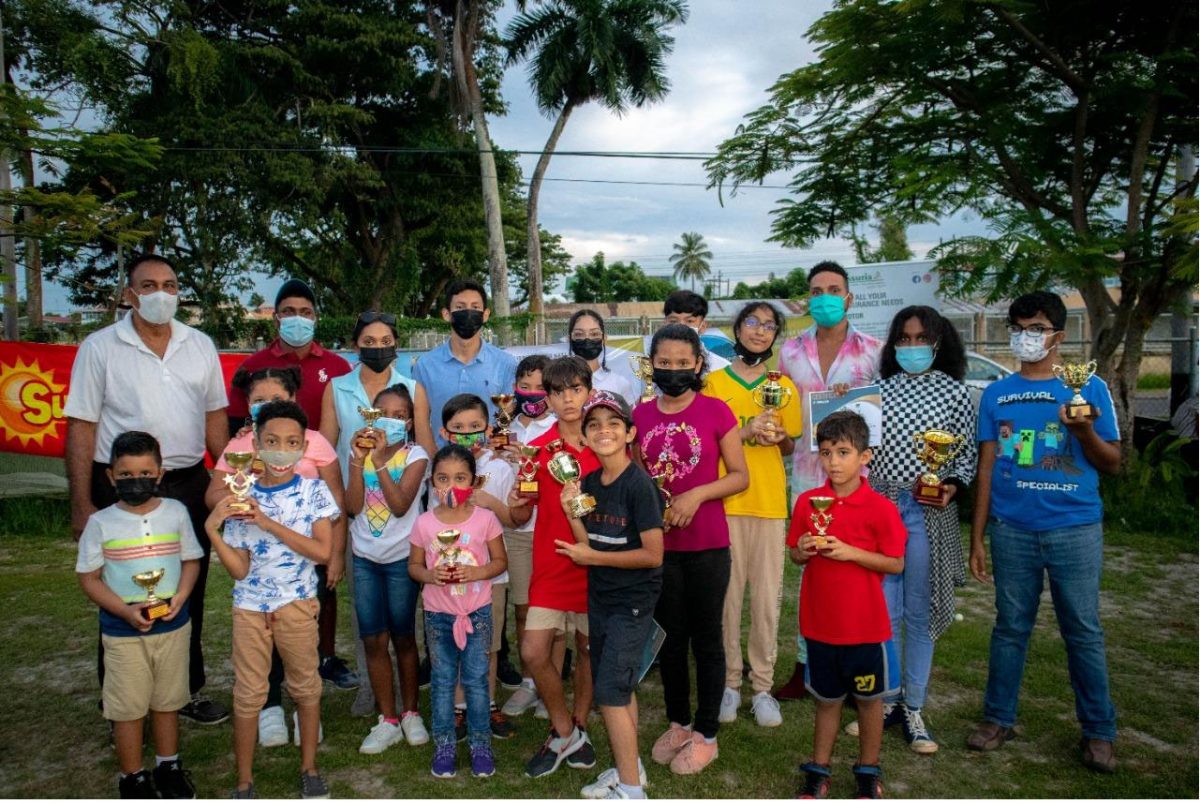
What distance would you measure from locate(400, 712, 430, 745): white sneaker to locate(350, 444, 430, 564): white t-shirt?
844 mm

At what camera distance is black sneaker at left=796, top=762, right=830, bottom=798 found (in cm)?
353

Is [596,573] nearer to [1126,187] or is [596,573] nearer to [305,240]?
[1126,187]

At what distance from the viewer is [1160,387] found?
24.8m

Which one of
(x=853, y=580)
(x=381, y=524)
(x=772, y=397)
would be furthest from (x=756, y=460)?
(x=381, y=524)

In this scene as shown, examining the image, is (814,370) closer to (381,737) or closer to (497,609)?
(497,609)

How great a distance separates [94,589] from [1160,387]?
2904 cm

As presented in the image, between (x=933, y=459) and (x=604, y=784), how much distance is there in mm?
2184

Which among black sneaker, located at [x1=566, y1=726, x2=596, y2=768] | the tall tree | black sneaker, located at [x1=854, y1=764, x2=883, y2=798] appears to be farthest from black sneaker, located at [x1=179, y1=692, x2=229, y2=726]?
the tall tree

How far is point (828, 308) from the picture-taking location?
4586 millimetres

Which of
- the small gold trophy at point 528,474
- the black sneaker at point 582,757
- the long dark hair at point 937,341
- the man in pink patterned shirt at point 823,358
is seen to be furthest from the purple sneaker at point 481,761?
the long dark hair at point 937,341

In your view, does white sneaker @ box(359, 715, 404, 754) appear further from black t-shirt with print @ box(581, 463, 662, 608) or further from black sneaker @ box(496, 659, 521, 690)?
black t-shirt with print @ box(581, 463, 662, 608)

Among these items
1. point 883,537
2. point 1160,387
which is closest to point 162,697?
point 883,537

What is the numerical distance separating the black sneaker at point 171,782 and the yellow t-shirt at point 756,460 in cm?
293

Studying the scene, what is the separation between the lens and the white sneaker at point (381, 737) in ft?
13.1
